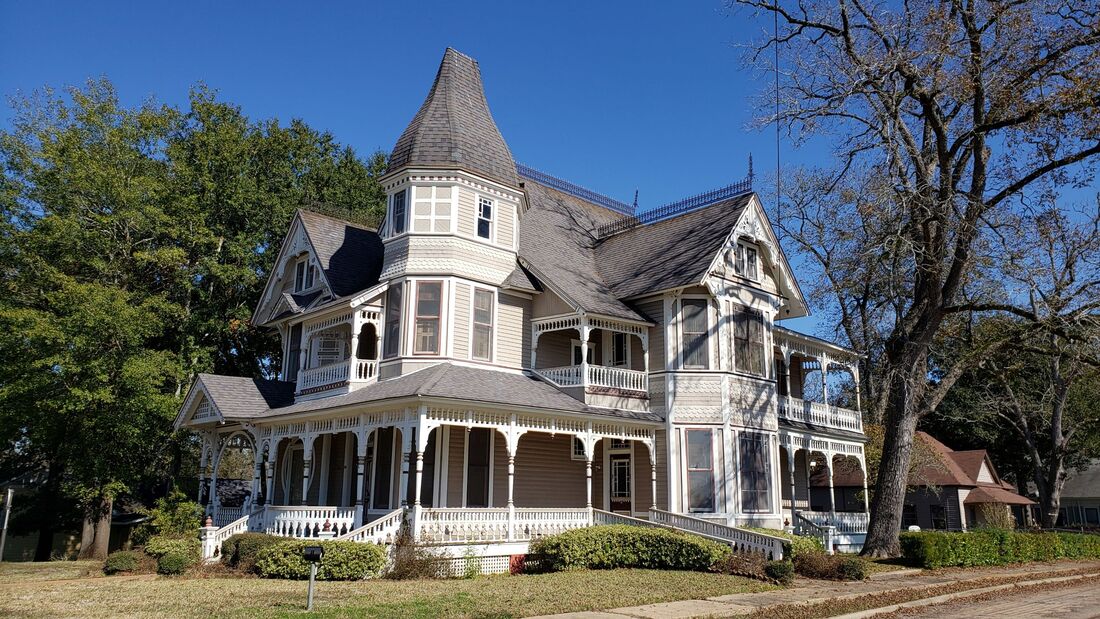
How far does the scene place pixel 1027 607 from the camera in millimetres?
14406

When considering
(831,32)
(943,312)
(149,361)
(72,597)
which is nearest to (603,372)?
(943,312)

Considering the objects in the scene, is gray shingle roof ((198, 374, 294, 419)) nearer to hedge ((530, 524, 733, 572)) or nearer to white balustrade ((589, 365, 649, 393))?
white balustrade ((589, 365, 649, 393))

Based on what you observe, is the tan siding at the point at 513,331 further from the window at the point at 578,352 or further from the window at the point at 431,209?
the window at the point at 431,209

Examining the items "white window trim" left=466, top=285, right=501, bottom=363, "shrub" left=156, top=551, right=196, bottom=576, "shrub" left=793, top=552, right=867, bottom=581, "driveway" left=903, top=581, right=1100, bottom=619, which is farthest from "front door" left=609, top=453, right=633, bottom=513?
"shrub" left=156, top=551, right=196, bottom=576

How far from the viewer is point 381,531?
17906 millimetres

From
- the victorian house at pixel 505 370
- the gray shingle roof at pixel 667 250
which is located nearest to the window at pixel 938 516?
the victorian house at pixel 505 370

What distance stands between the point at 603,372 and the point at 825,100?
33.7 ft

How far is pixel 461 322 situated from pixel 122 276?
53.7ft

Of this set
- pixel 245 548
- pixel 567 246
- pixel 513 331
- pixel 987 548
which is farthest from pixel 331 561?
pixel 987 548

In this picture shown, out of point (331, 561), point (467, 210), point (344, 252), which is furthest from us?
point (344, 252)

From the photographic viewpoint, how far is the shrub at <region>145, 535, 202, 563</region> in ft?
63.9

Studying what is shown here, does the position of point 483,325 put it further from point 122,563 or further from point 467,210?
point 122,563

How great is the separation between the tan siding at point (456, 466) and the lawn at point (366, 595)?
4859 mm

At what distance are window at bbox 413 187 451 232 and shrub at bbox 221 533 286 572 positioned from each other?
9528 mm
